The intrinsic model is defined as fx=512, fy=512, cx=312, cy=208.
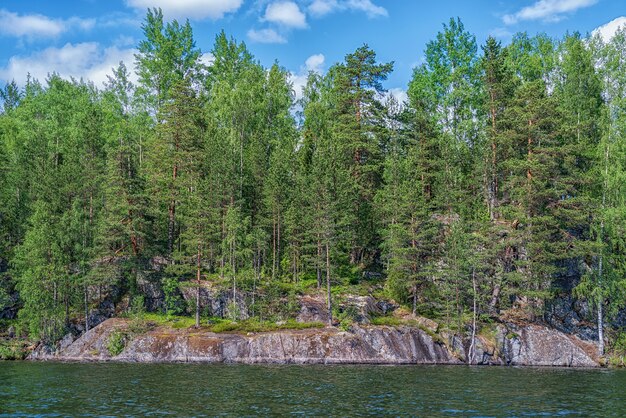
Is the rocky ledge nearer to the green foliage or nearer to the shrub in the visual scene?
the shrub

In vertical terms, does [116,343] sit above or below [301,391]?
below

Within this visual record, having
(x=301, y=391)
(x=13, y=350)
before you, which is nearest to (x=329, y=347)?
(x=301, y=391)

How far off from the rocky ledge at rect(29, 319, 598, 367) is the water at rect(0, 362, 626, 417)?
15.4 feet

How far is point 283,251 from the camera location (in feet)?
216

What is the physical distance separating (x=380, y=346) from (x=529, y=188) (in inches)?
922

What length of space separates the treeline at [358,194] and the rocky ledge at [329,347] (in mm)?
3124

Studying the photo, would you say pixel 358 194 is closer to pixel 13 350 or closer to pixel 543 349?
pixel 543 349

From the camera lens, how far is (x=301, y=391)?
97.2 feet

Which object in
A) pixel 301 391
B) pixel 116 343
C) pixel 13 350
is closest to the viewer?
pixel 301 391

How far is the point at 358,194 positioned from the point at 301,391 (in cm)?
3815

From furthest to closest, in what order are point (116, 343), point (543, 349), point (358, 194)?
point (358, 194), point (543, 349), point (116, 343)

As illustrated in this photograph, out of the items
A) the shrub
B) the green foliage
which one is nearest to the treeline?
the green foliage

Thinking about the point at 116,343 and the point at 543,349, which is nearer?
the point at 116,343

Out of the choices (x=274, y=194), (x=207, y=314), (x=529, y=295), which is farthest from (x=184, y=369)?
(x=529, y=295)
